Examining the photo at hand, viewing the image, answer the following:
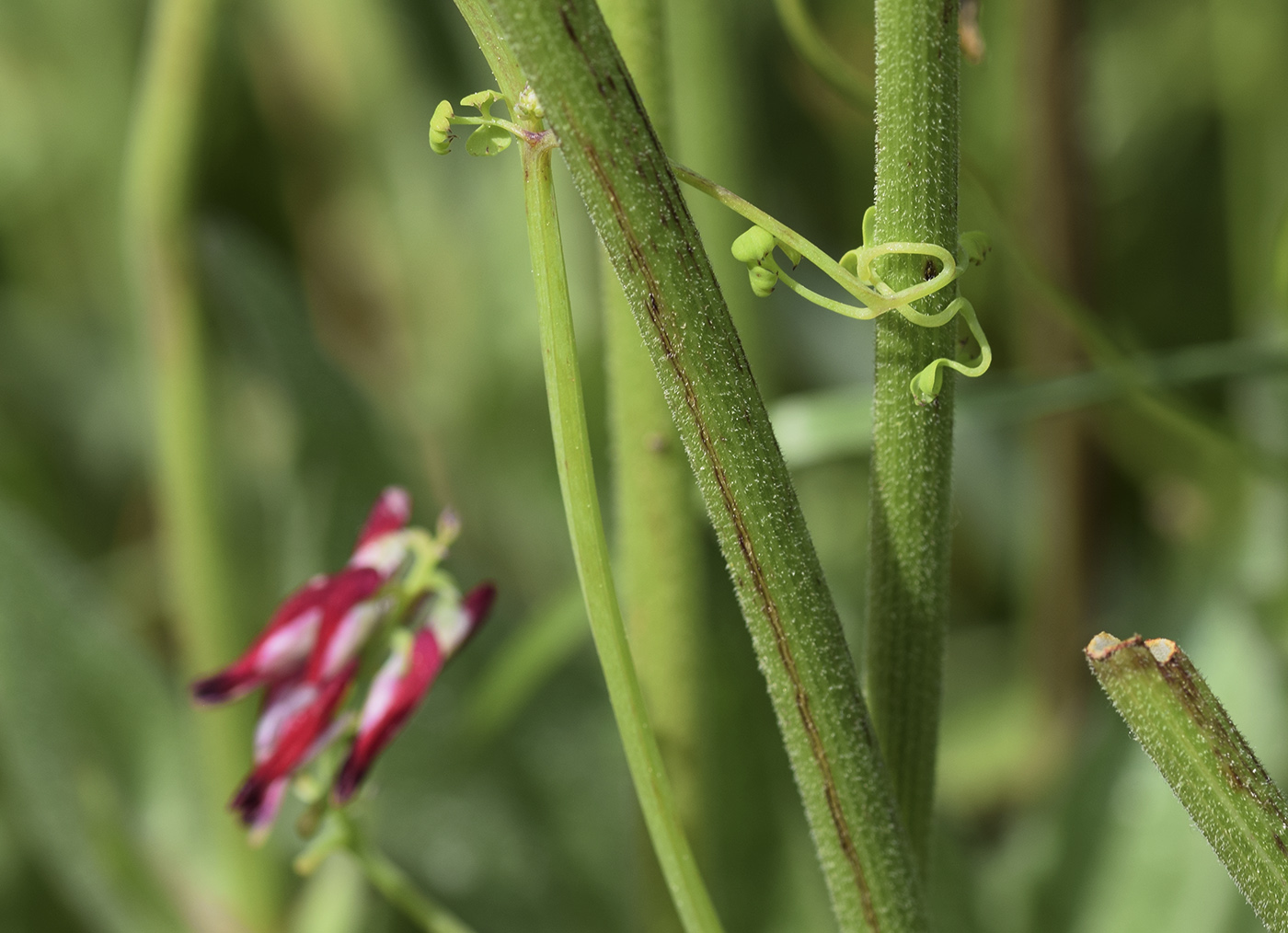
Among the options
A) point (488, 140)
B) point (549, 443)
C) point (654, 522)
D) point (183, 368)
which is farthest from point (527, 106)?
point (549, 443)

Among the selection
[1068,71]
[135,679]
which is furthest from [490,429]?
[1068,71]

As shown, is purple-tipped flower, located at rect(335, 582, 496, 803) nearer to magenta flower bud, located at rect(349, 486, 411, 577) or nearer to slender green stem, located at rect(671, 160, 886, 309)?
magenta flower bud, located at rect(349, 486, 411, 577)

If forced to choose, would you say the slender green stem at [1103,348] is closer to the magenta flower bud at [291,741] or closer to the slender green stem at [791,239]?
the slender green stem at [791,239]

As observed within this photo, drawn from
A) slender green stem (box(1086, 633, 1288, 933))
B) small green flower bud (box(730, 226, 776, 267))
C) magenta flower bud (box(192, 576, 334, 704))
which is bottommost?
slender green stem (box(1086, 633, 1288, 933))

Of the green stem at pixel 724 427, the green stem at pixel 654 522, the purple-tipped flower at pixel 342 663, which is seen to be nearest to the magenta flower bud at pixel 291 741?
the purple-tipped flower at pixel 342 663

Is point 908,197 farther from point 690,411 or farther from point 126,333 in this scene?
point 126,333

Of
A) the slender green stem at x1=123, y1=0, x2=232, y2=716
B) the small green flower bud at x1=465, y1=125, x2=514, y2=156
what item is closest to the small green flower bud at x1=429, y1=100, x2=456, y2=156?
the small green flower bud at x1=465, y1=125, x2=514, y2=156
